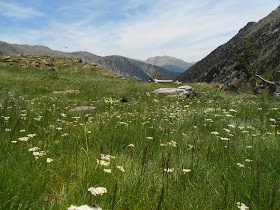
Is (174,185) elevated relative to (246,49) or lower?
lower

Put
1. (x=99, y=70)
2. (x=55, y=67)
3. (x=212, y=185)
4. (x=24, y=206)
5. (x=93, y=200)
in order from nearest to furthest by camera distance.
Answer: (x=24, y=206)
(x=93, y=200)
(x=212, y=185)
(x=55, y=67)
(x=99, y=70)

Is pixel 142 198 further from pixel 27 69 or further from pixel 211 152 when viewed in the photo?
pixel 27 69

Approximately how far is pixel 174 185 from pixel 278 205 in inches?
46.2

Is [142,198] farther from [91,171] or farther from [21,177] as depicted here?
[21,177]

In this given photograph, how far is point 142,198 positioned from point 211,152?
6.99 feet

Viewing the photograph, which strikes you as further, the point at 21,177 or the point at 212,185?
the point at 212,185

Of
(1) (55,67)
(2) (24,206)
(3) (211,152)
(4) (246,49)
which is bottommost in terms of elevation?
(3) (211,152)

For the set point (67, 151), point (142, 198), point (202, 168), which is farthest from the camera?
point (67, 151)

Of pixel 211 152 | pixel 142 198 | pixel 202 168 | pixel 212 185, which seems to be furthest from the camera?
pixel 211 152

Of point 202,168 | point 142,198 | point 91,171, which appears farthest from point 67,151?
point 202,168

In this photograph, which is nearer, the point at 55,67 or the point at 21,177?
the point at 21,177

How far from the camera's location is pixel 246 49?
111ft

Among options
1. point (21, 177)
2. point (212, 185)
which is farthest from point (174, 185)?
point (21, 177)

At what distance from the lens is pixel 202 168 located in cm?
295
